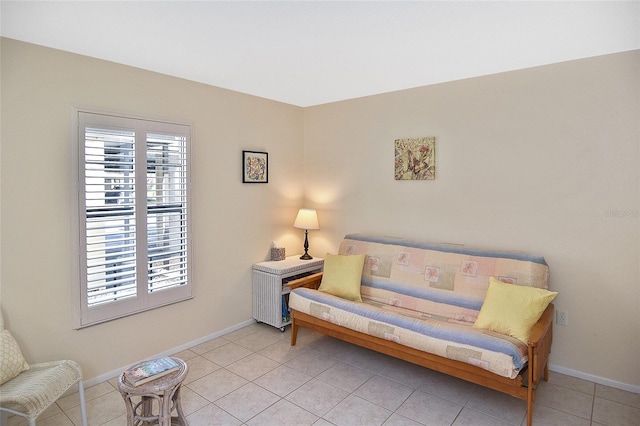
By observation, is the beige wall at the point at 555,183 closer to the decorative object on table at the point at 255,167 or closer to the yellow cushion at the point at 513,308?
the yellow cushion at the point at 513,308

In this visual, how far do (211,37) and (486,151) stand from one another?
238cm

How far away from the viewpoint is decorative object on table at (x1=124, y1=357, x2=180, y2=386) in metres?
2.03

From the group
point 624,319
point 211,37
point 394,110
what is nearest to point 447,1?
point 211,37

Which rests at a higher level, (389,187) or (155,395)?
(389,187)

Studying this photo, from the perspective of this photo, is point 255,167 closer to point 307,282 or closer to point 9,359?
point 307,282

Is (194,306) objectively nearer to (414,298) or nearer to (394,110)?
(414,298)

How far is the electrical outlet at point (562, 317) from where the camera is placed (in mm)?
2930

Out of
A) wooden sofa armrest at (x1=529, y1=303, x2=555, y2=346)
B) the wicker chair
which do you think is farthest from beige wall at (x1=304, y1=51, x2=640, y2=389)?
the wicker chair

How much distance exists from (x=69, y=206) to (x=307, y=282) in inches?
82.6

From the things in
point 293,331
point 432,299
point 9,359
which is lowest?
point 293,331

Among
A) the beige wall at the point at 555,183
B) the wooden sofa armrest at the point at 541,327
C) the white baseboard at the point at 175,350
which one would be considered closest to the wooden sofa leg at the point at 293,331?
the white baseboard at the point at 175,350

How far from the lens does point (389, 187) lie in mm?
3852

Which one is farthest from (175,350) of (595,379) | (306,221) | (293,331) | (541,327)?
(595,379)

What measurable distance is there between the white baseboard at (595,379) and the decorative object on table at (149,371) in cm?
289
